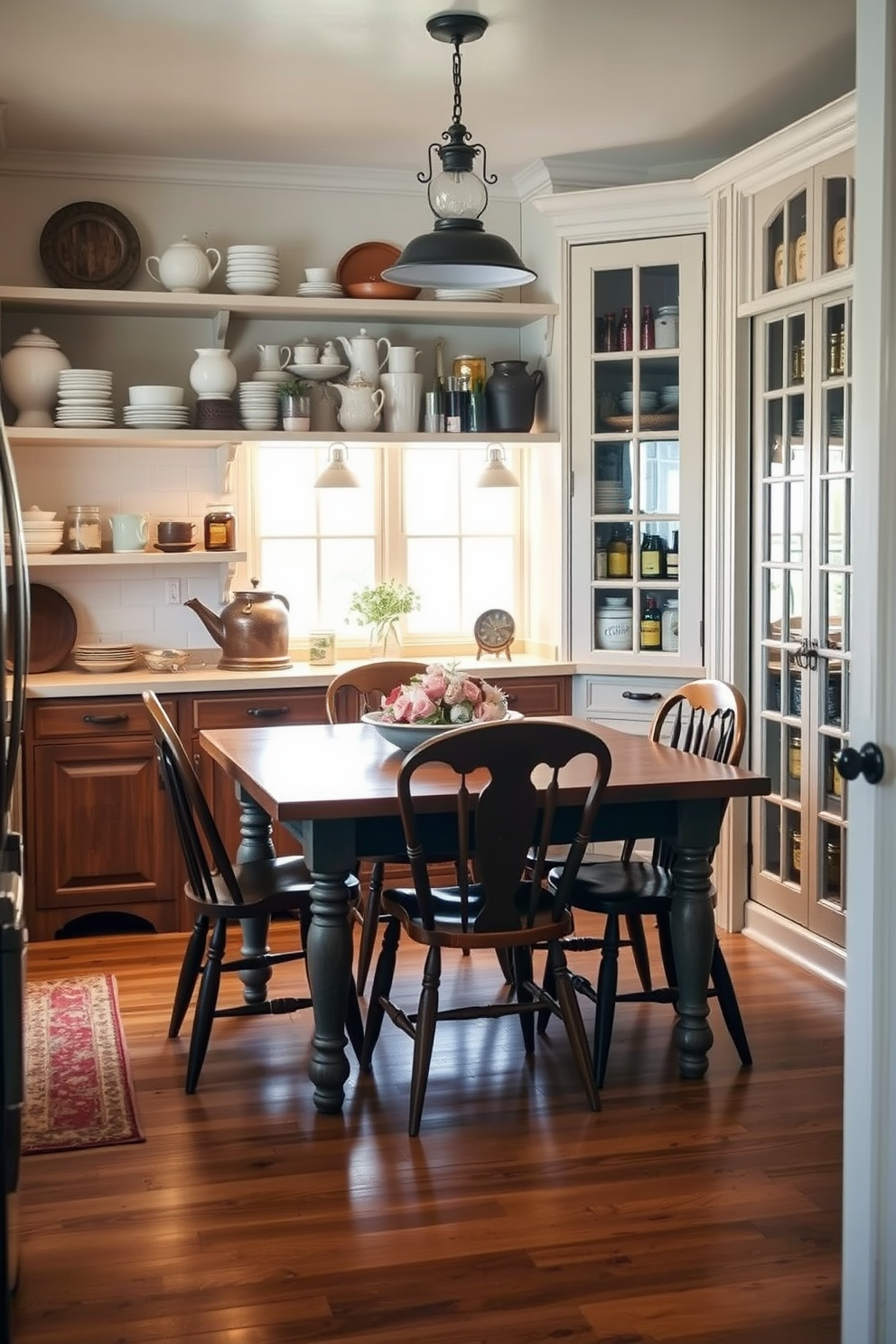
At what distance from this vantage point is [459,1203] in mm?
2875

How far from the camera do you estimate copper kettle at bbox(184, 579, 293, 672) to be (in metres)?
5.28

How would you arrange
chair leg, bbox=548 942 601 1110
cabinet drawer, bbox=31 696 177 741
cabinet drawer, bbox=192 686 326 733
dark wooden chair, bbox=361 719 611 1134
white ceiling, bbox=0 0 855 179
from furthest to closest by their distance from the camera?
cabinet drawer, bbox=192 686 326 733
cabinet drawer, bbox=31 696 177 741
white ceiling, bbox=0 0 855 179
chair leg, bbox=548 942 601 1110
dark wooden chair, bbox=361 719 611 1134

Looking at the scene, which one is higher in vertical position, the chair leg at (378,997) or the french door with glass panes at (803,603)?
the french door with glass panes at (803,603)

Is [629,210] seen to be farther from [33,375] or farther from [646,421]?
[33,375]

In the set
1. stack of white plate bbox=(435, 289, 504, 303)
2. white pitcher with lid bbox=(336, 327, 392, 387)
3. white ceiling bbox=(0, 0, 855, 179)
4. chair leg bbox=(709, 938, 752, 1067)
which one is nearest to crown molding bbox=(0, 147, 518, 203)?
white ceiling bbox=(0, 0, 855, 179)

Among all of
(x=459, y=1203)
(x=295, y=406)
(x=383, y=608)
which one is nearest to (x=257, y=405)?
(x=295, y=406)

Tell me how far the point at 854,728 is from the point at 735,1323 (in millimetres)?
1028

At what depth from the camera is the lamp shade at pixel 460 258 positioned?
365 cm

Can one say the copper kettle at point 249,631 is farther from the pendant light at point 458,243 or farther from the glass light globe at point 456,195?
the glass light globe at point 456,195

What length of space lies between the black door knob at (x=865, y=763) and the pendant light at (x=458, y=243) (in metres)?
1.94

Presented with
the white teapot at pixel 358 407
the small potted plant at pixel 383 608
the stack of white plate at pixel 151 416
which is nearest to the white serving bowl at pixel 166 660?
the small potted plant at pixel 383 608

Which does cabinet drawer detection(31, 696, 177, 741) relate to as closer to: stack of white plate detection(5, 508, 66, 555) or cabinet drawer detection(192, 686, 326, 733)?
cabinet drawer detection(192, 686, 326, 733)

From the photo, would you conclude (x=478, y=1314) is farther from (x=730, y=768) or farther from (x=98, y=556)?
A: (x=98, y=556)

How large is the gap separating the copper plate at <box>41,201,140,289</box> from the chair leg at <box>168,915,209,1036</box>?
263 cm
